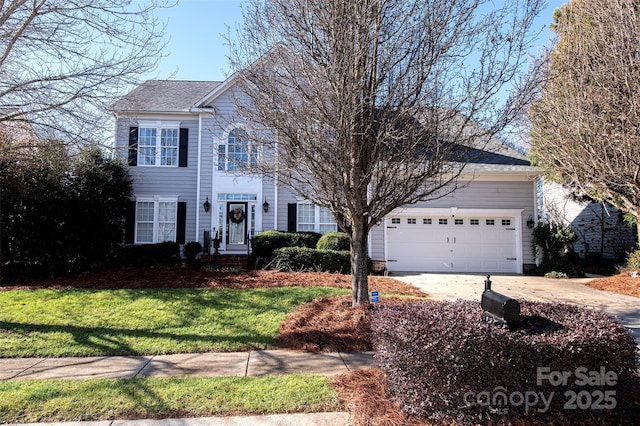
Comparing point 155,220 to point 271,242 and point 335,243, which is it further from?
point 335,243

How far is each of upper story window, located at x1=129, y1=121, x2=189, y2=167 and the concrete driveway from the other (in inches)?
391

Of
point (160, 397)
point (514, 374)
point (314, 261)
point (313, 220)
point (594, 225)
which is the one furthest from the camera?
point (594, 225)


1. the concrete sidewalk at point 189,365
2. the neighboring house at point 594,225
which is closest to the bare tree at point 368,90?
the concrete sidewalk at point 189,365

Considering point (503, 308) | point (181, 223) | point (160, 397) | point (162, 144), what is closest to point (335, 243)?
point (181, 223)

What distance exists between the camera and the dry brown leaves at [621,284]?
985 cm

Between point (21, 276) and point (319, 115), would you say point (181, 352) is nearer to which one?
point (319, 115)

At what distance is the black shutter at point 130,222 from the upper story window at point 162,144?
5.85 ft

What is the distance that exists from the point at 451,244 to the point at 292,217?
634 centimetres

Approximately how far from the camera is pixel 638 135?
8.85m

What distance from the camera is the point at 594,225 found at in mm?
16953

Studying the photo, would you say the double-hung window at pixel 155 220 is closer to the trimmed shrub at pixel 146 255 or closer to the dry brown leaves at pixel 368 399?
the trimmed shrub at pixel 146 255

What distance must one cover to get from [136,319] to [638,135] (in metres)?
11.9

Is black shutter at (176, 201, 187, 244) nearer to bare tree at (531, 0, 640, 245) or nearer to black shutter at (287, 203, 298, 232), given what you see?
black shutter at (287, 203, 298, 232)

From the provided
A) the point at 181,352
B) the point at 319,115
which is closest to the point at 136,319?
the point at 181,352
